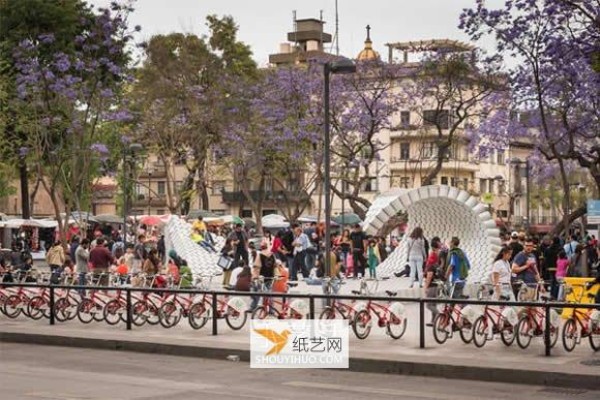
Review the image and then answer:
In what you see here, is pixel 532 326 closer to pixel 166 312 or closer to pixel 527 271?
pixel 527 271

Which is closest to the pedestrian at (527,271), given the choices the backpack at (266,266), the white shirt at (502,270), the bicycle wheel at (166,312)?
the white shirt at (502,270)

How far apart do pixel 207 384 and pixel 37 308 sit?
9.22 meters

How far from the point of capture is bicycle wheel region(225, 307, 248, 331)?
19859mm

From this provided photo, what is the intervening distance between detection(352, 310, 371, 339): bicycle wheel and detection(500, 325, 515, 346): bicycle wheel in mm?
2164

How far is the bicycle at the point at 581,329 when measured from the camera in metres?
16.7

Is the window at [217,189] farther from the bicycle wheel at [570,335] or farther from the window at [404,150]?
the bicycle wheel at [570,335]

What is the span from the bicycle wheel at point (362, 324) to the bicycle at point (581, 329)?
3.17m

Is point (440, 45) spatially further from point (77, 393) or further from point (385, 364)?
point (77, 393)

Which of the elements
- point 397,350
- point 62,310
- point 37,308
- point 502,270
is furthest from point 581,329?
point 37,308

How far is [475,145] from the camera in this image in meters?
49.3

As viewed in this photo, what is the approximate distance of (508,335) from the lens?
1769cm

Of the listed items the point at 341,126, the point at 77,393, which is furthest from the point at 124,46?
the point at 77,393

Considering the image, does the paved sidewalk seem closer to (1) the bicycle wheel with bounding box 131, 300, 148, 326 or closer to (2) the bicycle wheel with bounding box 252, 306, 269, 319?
(1) the bicycle wheel with bounding box 131, 300, 148, 326

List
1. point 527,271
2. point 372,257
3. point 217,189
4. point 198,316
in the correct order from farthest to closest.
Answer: point 217,189 < point 372,257 < point 527,271 < point 198,316
